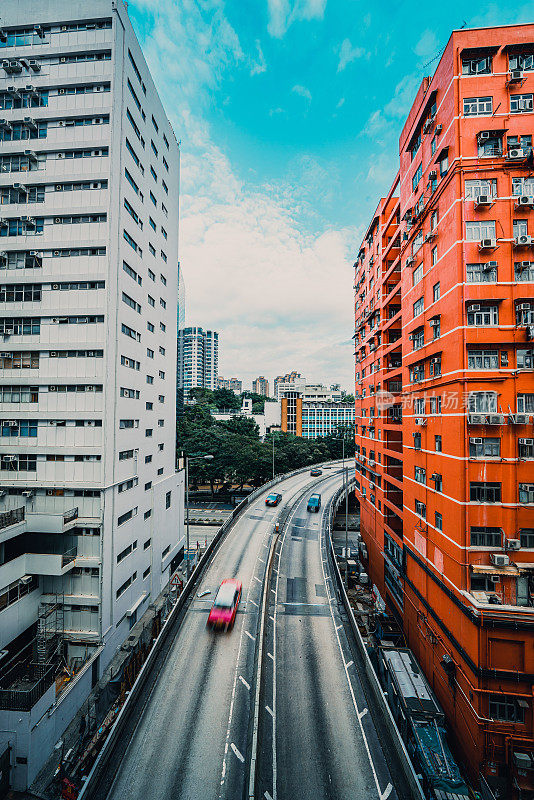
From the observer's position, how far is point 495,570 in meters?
14.3

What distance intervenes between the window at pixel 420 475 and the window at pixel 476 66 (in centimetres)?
2002

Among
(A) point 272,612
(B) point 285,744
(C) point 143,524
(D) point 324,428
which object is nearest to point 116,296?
(C) point 143,524

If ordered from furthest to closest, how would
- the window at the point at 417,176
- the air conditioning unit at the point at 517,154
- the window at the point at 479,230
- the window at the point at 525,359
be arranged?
the window at the point at 417,176 → the window at the point at 479,230 → the air conditioning unit at the point at 517,154 → the window at the point at 525,359

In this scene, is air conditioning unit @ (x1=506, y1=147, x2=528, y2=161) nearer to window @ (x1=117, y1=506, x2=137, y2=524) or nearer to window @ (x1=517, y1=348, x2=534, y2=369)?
window @ (x1=517, y1=348, x2=534, y2=369)

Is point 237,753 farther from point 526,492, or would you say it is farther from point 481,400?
point 481,400

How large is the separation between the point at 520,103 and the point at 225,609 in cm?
3007

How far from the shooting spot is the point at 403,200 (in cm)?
2389

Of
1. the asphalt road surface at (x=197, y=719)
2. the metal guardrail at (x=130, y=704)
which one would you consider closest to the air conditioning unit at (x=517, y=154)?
the asphalt road surface at (x=197, y=719)

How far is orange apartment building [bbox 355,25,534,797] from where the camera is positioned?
13.5 m

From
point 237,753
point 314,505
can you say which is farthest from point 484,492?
point 314,505

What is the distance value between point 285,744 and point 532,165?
27.1 meters

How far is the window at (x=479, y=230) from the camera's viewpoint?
15555 mm

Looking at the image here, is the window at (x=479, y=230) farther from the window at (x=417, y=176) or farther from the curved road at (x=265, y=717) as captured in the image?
the curved road at (x=265, y=717)

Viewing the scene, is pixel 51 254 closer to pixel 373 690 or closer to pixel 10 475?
pixel 10 475
